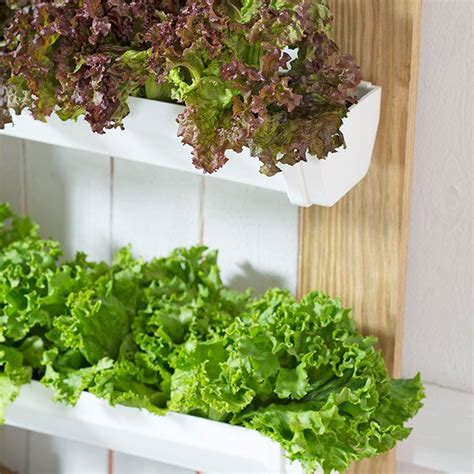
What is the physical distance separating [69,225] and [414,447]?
20.9 inches

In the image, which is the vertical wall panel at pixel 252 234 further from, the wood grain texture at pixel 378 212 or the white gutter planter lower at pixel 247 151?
the white gutter planter lower at pixel 247 151

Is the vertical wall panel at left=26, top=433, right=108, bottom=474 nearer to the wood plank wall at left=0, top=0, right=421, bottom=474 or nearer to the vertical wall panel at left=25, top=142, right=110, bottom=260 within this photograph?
the wood plank wall at left=0, top=0, right=421, bottom=474

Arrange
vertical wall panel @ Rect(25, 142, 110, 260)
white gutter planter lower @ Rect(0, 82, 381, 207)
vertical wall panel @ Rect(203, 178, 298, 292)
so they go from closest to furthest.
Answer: white gutter planter lower @ Rect(0, 82, 381, 207), vertical wall panel @ Rect(203, 178, 298, 292), vertical wall panel @ Rect(25, 142, 110, 260)

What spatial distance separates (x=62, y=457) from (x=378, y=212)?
0.61 m

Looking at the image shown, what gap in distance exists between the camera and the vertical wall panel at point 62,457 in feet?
4.87

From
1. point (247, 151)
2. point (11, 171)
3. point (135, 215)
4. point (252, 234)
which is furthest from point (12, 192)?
point (247, 151)

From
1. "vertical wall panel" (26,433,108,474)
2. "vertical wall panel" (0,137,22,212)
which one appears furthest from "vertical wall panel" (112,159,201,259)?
"vertical wall panel" (26,433,108,474)

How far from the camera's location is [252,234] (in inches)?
52.1

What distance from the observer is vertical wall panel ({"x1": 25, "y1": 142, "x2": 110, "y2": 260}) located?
4.58ft

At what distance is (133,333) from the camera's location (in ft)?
4.10

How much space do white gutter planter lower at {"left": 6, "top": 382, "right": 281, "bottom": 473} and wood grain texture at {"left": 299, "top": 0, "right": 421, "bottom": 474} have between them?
200mm

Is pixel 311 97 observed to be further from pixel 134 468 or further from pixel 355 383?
pixel 134 468

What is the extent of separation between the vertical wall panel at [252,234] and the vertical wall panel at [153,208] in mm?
24

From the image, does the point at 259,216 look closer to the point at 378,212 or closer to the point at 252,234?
the point at 252,234
